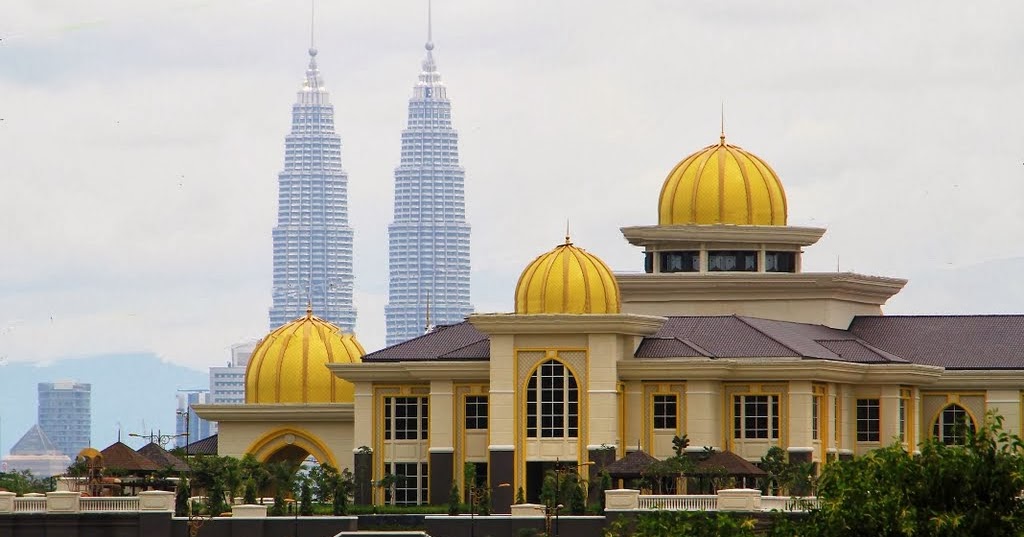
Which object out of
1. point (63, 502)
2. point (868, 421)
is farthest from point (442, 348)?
point (63, 502)

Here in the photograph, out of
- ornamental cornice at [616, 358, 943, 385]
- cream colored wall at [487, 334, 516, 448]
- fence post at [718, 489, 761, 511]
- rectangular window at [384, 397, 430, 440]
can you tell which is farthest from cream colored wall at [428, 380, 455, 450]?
fence post at [718, 489, 761, 511]

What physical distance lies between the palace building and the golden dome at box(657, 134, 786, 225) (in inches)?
3.2

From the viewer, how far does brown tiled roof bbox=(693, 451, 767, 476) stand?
11075cm

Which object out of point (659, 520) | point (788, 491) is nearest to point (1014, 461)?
point (659, 520)

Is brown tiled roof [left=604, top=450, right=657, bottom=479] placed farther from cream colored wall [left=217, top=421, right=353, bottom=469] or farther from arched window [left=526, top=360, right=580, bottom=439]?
cream colored wall [left=217, top=421, right=353, bottom=469]

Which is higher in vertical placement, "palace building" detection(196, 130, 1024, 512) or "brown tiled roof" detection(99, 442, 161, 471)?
"palace building" detection(196, 130, 1024, 512)

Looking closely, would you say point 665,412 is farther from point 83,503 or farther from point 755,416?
point 83,503

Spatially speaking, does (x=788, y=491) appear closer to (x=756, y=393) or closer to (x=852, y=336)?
(x=756, y=393)

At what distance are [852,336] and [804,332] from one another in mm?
3573

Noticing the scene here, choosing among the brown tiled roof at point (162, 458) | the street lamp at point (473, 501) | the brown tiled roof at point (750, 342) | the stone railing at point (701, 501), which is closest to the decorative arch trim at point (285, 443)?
the brown tiled roof at point (162, 458)

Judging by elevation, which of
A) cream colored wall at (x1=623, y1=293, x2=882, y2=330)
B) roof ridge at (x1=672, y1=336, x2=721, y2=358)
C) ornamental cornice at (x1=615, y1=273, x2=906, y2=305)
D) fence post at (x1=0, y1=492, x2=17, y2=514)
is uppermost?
ornamental cornice at (x1=615, y1=273, x2=906, y2=305)

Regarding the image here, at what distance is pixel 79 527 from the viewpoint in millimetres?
107500

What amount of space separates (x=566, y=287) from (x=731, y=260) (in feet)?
44.1

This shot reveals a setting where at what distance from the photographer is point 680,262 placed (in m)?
128
